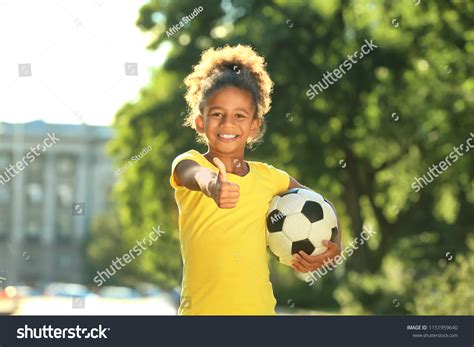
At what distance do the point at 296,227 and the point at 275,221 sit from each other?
0.16 m

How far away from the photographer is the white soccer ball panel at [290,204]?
4.02 m

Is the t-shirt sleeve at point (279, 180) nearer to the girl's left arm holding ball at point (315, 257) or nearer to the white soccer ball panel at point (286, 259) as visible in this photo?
the girl's left arm holding ball at point (315, 257)

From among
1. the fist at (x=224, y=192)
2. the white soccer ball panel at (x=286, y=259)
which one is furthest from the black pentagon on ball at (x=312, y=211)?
the fist at (x=224, y=192)

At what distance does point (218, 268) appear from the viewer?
3.70 meters

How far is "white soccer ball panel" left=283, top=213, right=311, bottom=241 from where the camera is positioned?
4.03 metres

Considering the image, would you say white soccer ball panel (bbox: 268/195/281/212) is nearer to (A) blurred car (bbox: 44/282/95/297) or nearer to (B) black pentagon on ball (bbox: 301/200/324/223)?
(B) black pentagon on ball (bbox: 301/200/324/223)

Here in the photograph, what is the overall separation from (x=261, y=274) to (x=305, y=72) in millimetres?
11244

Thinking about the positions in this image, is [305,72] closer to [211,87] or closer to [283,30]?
[283,30]

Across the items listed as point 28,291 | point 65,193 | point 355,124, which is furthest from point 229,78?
point 65,193

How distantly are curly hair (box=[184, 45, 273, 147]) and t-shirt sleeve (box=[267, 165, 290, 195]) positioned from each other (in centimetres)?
18

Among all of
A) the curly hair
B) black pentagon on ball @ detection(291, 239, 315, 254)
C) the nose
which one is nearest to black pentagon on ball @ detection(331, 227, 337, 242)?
black pentagon on ball @ detection(291, 239, 315, 254)

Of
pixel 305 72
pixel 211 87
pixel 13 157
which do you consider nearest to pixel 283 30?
pixel 305 72

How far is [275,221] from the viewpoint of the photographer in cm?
398

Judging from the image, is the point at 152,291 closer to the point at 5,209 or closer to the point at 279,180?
the point at 5,209
